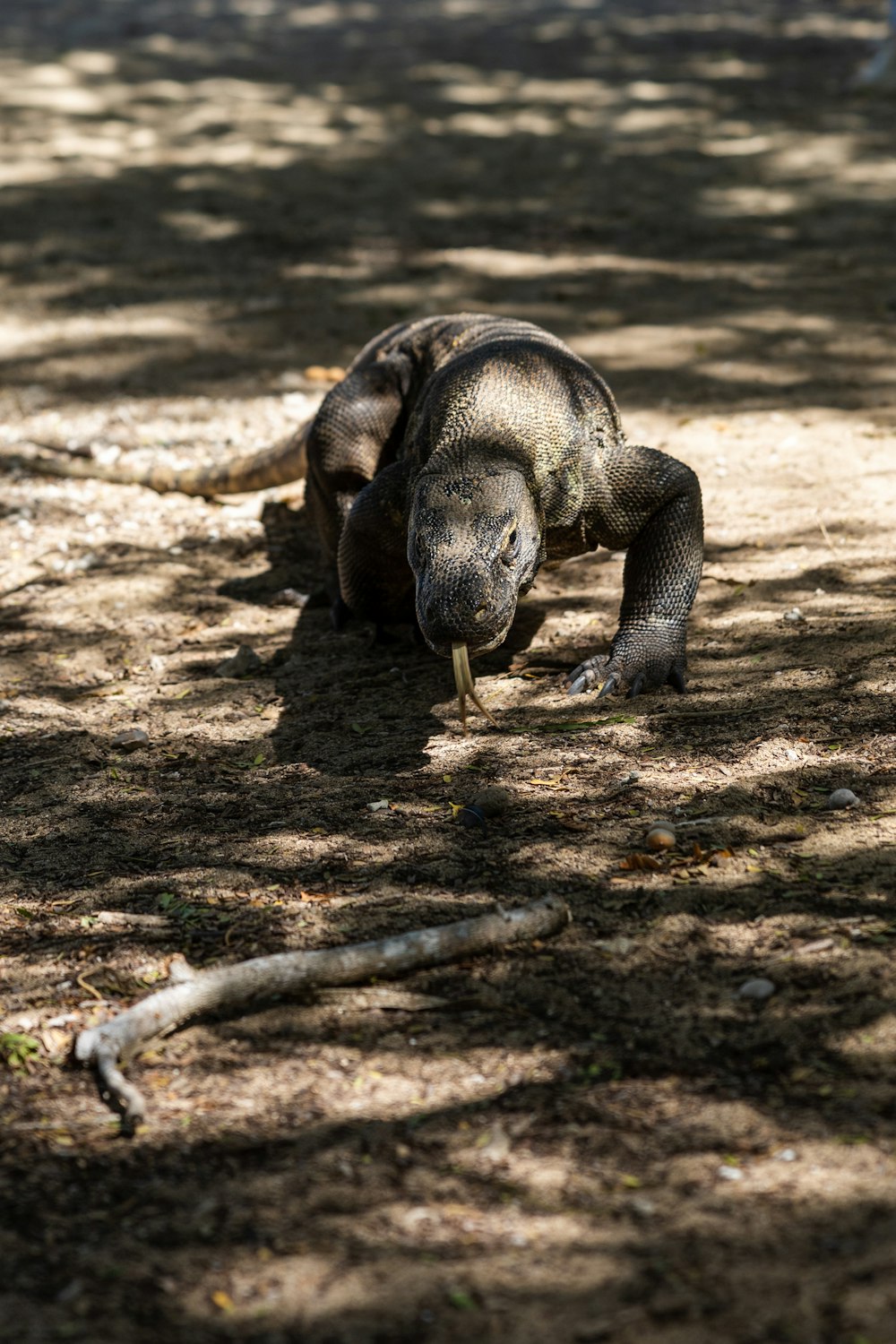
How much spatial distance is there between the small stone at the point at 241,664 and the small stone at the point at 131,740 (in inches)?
22.8

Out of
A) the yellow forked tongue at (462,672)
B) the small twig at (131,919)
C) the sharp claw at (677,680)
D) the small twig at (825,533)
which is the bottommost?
the small twig at (131,919)

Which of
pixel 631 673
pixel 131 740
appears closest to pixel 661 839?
pixel 631 673

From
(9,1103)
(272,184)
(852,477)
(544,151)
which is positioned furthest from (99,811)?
(544,151)

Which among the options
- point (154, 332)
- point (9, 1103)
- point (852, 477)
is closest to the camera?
point (9, 1103)

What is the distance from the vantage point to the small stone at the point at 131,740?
432cm

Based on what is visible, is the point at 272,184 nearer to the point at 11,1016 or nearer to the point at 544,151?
the point at 544,151

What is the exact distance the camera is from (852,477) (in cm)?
595

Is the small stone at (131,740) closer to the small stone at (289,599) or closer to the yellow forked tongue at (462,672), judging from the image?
the yellow forked tongue at (462,672)

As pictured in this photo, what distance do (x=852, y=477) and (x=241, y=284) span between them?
5.04 meters

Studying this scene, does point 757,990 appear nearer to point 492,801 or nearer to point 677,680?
point 492,801

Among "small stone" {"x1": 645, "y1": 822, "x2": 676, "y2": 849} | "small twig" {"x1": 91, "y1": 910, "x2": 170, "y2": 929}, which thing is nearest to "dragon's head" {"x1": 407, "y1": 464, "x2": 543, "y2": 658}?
"small stone" {"x1": 645, "y1": 822, "x2": 676, "y2": 849}

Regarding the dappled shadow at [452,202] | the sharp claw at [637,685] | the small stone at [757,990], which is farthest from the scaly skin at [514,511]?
the dappled shadow at [452,202]

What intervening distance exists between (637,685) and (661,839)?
42.1 inches

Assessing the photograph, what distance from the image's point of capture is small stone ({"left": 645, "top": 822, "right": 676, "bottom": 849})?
332 cm
